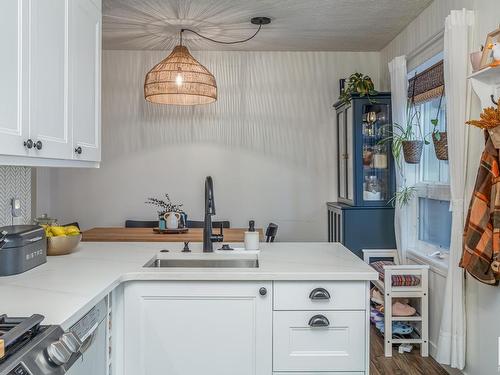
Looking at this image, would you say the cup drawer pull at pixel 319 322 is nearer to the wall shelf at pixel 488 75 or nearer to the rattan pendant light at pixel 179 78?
the wall shelf at pixel 488 75

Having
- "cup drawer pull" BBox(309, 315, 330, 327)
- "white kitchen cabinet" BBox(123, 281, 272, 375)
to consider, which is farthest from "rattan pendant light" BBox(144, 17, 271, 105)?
"cup drawer pull" BBox(309, 315, 330, 327)

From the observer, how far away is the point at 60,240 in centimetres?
224

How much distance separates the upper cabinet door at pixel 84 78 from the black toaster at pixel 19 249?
0.39m

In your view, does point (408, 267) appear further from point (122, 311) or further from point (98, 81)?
point (98, 81)

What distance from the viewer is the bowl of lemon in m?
2.22

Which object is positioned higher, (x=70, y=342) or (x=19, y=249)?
(x=19, y=249)

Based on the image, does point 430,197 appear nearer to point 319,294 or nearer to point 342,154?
point 342,154

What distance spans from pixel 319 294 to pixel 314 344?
21 cm

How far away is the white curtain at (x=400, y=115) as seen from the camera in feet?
12.0

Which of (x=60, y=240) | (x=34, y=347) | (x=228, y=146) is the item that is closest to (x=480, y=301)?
(x=60, y=240)

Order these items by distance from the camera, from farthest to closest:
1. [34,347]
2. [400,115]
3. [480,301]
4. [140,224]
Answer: [140,224]
[400,115]
[480,301]
[34,347]

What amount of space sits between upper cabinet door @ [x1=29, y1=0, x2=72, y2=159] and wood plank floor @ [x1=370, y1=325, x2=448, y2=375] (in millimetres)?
2347

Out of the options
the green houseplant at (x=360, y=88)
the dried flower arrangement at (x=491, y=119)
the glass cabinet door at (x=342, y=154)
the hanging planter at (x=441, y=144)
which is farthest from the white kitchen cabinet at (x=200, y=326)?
the glass cabinet door at (x=342, y=154)

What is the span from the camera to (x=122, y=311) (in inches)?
76.4
